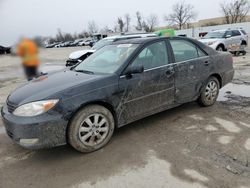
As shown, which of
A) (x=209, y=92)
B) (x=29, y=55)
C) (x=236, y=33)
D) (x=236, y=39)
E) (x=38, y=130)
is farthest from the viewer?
(x=236, y=33)

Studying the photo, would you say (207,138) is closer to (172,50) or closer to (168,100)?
(168,100)

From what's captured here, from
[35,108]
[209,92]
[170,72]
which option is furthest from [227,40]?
[35,108]

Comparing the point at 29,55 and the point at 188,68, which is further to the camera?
the point at 29,55

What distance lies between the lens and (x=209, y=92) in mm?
4691

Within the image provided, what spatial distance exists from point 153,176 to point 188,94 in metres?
2.09

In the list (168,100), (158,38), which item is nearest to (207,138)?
(168,100)

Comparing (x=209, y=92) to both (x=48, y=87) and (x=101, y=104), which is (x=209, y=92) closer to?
(x=101, y=104)

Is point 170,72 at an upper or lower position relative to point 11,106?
upper

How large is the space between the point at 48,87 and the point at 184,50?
2.56 meters

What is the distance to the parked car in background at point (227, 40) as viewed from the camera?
13.2m

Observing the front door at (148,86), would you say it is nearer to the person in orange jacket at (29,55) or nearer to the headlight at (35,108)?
the headlight at (35,108)

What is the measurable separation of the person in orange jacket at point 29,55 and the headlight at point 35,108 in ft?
9.29

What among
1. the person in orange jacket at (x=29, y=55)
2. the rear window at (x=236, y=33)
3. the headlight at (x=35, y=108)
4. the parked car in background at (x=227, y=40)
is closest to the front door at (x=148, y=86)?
the headlight at (x=35, y=108)

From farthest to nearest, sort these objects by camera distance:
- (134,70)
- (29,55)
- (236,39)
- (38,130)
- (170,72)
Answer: (236,39) → (29,55) → (170,72) → (134,70) → (38,130)
